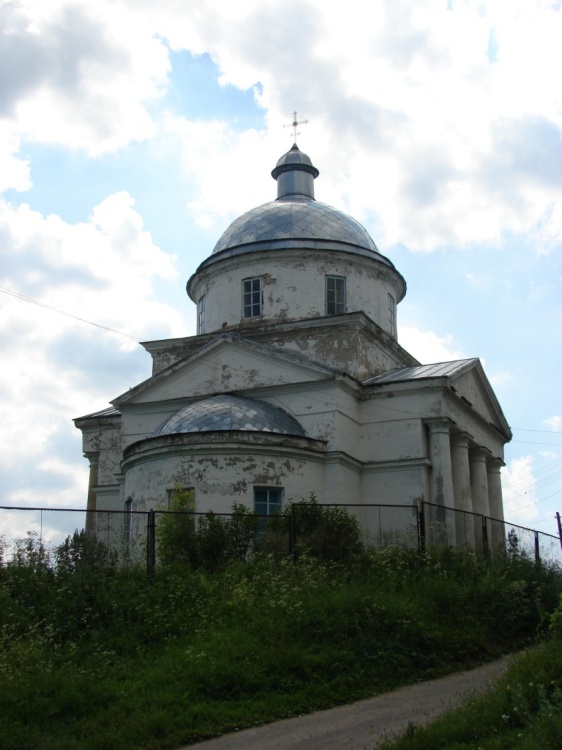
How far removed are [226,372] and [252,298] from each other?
300cm

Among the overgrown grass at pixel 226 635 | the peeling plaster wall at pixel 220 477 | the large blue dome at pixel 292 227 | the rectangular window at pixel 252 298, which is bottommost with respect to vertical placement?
the overgrown grass at pixel 226 635

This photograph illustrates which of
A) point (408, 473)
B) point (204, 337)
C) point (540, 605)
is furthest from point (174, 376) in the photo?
point (540, 605)

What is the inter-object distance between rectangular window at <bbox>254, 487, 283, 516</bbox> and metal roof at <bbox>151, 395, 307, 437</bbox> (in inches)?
46.5

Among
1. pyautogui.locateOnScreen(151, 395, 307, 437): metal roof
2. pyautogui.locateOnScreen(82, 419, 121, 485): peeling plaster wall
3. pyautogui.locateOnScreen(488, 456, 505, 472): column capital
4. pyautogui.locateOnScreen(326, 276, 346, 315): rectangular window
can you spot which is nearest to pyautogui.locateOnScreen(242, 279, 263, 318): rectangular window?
pyautogui.locateOnScreen(326, 276, 346, 315): rectangular window

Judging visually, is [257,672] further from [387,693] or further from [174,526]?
[174,526]

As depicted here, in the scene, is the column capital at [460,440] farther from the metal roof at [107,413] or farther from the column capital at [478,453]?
the metal roof at [107,413]

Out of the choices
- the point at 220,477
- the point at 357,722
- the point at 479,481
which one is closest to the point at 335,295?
the point at 479,481

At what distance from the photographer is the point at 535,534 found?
17.6 meters

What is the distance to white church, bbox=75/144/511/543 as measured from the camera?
17.7 m

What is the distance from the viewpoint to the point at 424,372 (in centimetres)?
A: 2083

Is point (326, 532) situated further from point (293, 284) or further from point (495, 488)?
point (495, 488)

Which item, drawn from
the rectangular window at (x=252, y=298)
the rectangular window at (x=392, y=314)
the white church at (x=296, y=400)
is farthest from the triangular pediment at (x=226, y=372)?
the rectangular window at (x=392, y=314)

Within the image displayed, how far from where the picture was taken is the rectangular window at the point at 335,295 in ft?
74.5

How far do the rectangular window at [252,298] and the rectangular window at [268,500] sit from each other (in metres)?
6.38
